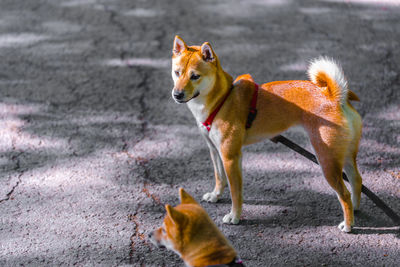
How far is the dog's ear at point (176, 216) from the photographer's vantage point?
2385 mm

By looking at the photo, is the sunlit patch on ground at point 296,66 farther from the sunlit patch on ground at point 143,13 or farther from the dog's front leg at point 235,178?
the dog's front leg at point 235,178

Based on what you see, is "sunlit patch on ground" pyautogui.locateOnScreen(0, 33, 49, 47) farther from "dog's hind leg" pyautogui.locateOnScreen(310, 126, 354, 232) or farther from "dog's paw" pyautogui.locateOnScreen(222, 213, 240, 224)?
"dog's hind leg" pyautogui.locateOnScreen(310, 126, 354, 232)

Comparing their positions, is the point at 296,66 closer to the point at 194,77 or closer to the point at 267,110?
the point at 267,110

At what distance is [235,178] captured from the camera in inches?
133

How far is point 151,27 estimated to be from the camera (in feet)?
22.1

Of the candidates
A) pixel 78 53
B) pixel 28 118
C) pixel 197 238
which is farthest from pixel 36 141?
pixel 197 238

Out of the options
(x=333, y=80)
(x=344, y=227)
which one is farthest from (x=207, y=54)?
(x=344, y=227)

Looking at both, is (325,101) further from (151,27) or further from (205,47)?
(151,27)

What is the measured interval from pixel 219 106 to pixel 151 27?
3776 mm

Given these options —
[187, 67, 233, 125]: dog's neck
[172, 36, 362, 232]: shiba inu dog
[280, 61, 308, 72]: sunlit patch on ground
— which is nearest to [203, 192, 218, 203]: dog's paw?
[172, 36, 362, 232]: shiba inu dog

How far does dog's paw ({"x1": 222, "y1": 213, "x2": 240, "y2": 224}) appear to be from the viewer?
356 cm

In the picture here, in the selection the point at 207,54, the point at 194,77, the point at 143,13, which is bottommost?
the point at 143,13

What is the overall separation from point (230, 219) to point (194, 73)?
1194 millimetres

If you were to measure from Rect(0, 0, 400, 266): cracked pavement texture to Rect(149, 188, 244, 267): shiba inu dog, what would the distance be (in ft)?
2.53
